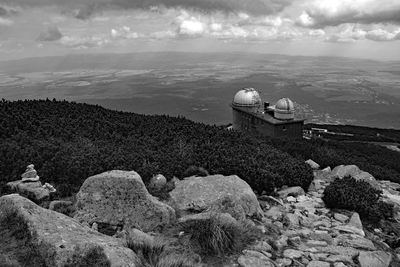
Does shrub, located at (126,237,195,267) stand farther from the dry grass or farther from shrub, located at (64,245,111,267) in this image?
shrub, located at (64,245,111,267)

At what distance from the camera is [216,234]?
5.64 metres

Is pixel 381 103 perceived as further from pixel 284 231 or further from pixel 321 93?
pixel 284 231

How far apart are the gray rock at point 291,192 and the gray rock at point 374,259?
354cm

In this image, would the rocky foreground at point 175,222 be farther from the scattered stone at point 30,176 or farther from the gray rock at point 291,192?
the scattered stone at point 30,176

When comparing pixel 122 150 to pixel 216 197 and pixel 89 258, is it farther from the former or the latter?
pixel 89 258

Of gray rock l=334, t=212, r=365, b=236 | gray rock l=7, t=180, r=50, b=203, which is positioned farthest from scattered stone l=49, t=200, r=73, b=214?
gray rock l=334, t=212, r=365, b=236

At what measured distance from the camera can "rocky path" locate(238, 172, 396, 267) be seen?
580 centimetres

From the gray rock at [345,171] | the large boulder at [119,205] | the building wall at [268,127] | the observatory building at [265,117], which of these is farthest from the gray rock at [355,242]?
the building wall at [268,127]

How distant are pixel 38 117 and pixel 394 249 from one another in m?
14.1

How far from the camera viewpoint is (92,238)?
4.55 m

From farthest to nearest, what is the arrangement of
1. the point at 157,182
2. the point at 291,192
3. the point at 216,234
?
the point at 291,192 → the point at 157,182 → the point at 216,234

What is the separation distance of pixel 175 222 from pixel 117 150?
5.48 meters

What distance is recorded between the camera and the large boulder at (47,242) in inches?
157

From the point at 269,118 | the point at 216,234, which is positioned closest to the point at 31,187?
the point at 216,234
